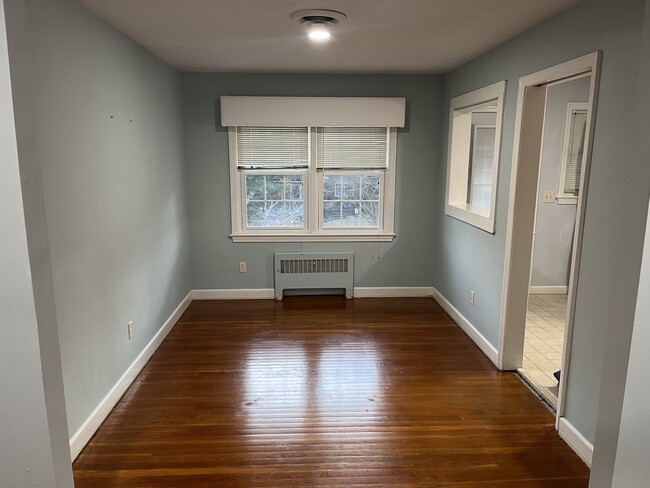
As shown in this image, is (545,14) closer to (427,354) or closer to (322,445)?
(427,354)

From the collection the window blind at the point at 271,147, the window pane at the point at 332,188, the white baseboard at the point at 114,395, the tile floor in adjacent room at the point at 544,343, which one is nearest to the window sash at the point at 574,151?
the tile floor in adjacent room at the point at 544,343

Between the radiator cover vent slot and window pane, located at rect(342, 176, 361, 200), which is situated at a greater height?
window pane, located at rect(342, 176, 361, 200)

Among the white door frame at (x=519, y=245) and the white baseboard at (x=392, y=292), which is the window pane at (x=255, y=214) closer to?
the white baseboard at (x=392, y=292)

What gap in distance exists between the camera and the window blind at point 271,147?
15.4 feet

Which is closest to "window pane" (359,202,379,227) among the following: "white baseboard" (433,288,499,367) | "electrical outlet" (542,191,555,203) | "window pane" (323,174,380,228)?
"window pane" (323,174,380,228)

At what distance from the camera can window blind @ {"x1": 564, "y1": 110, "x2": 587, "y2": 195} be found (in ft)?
15.6

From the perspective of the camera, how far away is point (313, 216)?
4.91 m

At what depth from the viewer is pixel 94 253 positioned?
8.56 ft

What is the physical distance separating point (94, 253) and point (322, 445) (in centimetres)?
164

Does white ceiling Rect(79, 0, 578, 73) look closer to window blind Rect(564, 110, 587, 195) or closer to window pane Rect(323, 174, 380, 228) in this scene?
window pane Rect(323, 174, 380, 228)

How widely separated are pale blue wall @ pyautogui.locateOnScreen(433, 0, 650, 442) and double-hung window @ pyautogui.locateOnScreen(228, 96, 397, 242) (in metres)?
1.72

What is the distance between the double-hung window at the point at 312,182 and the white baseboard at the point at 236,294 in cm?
56

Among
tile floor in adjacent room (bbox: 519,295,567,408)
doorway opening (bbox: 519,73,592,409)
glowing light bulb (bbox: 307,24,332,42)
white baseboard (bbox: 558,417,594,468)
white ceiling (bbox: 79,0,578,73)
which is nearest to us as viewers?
white baseboard (bbox: 558,417,594,468)

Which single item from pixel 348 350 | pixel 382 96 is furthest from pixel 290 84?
pixel 348 350
